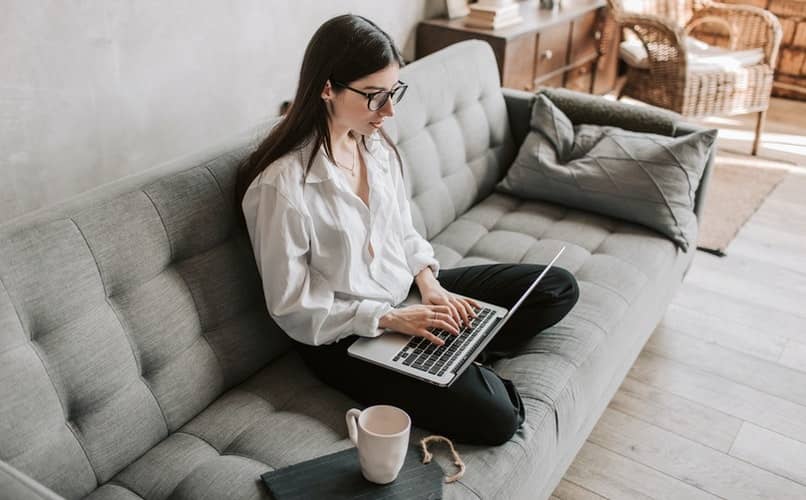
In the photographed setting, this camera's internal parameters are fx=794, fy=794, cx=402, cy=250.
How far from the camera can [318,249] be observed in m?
1.57

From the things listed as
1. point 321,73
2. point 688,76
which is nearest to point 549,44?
point 688,76

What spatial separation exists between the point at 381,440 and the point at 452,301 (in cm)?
52

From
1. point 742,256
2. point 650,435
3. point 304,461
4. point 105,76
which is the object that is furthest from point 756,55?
point 304,461

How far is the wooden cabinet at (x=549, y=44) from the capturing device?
3.41 m

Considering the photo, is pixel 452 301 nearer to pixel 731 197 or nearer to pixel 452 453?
pixel 452 453

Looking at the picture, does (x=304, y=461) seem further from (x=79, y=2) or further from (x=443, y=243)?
(x=79, y=2)

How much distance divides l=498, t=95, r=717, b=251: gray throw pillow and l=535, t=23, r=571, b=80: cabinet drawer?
1.16m

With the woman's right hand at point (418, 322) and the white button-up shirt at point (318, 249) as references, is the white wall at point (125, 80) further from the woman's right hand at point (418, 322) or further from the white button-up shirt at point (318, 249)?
the woman's right hand at point (418, 322)

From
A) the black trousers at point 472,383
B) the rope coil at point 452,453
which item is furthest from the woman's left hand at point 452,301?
the rope coil at point 452,453

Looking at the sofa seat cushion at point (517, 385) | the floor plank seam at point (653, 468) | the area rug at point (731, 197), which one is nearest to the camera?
the sofa seat cushion at point (517, 385)

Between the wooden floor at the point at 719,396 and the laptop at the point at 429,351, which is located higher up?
the laptop at the point at 429,351

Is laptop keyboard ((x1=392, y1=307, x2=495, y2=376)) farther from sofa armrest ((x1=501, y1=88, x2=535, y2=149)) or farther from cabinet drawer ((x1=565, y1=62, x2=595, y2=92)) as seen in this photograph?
cabinet drawer ((x1=565, y1=62, x2=595, y2=92))

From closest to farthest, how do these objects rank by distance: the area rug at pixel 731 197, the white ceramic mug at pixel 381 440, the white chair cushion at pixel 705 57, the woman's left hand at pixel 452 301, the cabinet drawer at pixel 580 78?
the white ceramic mug at pixel 381 440, the woman's left hand at pixel 452 301, the area rug at pixel 731 197, the white chair cushion at pixel 705 57, the cabinet drawer at pixel 580 78

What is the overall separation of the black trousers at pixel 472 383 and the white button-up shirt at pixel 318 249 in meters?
0.08
